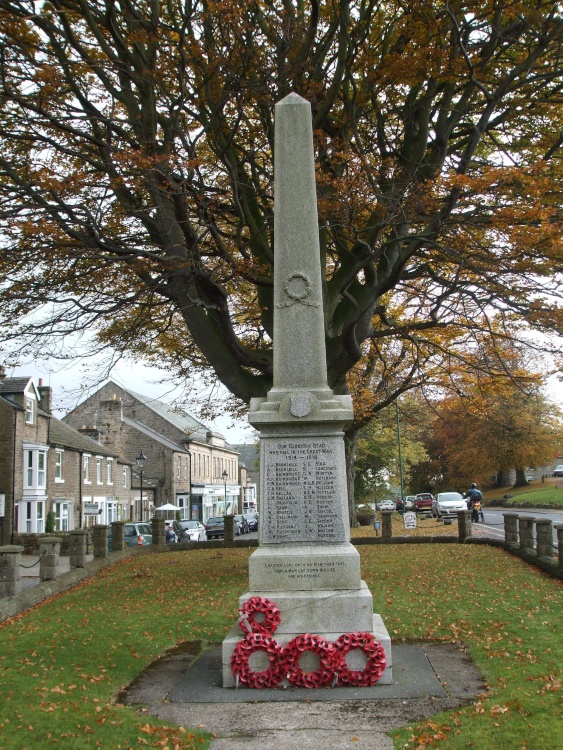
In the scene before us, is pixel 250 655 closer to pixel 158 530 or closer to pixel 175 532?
pixel 158 530

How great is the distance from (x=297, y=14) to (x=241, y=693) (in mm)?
13046

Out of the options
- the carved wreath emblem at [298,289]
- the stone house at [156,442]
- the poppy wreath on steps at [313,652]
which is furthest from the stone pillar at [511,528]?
the stone house at [156,442]

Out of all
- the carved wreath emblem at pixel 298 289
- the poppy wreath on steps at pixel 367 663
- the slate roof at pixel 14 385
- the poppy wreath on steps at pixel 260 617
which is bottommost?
the poppy wreath on steps at pixel 367 663

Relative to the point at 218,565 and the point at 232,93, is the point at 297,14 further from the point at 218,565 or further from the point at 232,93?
the point at 218,565

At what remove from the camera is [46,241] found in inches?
481

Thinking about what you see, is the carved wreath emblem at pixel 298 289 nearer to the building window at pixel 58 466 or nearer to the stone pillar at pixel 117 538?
the stone pillar at pixel 117 538

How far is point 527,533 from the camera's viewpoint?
58.6ft

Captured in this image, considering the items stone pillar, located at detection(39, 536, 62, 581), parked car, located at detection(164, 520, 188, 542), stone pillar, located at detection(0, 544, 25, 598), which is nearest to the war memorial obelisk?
stone pillar, located at detection(0, 544, 25, 598)

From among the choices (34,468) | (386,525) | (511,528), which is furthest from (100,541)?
(34,468)

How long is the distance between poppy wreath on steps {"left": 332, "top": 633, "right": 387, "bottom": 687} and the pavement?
0.11 meters

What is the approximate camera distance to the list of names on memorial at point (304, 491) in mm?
7340

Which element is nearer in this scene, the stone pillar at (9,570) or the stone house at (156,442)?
the stone pillar at (9,570)

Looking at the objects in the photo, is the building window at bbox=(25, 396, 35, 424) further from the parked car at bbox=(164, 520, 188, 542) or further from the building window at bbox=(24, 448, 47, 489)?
the parked car at bbox=(164, 520, 188, 542)

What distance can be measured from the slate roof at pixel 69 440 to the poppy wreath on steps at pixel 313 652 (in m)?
33.7
